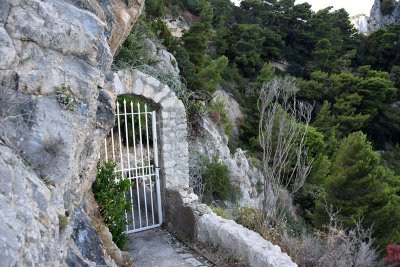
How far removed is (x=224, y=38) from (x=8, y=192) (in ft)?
89.8

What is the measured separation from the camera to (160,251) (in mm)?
A: 6117

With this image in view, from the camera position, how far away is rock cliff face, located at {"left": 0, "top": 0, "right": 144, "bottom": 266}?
263 cm

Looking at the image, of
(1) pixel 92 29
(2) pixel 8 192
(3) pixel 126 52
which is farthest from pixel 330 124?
(2) pixel 8 192

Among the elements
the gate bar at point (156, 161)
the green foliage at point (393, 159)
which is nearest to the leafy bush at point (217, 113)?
the gate bar at point (156, 161)

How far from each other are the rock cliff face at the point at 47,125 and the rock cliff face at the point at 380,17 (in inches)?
1628

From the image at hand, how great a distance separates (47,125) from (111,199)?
250 centimetres

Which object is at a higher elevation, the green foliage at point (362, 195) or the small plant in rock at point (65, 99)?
the small plant in rock at point (65, 99)

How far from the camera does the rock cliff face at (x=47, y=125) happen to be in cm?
263

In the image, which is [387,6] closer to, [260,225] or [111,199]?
[260,225]

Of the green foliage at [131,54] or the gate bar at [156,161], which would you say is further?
the green foliage at [131,54]

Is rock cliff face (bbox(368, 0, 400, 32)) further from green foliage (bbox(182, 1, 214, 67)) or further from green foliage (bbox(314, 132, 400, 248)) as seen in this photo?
green foliage (bbox(314, 132, 400, 248))

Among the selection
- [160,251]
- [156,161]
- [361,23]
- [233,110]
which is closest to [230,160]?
[156,161]

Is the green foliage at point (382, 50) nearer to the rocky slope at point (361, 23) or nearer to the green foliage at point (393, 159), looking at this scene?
the green foliage at point (393, 159)

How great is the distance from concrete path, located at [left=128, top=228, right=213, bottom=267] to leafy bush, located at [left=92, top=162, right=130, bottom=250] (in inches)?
14.4
